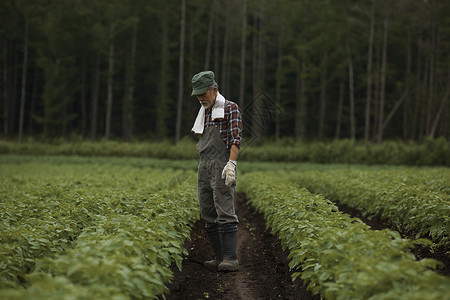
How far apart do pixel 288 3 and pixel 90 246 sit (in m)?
38.1

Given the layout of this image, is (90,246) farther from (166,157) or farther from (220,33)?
(220,33)

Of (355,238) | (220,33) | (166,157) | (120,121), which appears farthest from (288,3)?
(355,238)

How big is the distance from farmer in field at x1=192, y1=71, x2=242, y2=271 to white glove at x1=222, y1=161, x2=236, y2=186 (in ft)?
0.21

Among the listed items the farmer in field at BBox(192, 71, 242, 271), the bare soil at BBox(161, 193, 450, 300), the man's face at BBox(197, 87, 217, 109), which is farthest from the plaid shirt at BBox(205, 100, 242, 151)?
the bare soil at BBox(161, 193, 450, 300)

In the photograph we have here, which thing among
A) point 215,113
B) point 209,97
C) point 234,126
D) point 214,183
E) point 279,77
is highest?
point 279,77

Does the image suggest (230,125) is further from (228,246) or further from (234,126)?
(228,246)

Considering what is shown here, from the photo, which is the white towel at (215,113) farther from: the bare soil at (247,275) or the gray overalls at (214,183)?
the bare soil at (247,275)

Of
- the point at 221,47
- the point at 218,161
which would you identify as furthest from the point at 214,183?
the point at 221,47

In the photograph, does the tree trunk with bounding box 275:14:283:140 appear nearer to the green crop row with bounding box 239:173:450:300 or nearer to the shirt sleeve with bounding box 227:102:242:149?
the shirt sleeve with bounding box 227:102:242:149

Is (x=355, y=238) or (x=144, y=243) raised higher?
(x=355, y=238)

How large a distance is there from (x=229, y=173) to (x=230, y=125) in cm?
68

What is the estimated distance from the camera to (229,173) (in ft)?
16.3

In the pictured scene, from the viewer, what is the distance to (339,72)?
1513 inches

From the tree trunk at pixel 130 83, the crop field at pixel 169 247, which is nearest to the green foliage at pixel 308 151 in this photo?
the tree trunk at pixel 130 83
